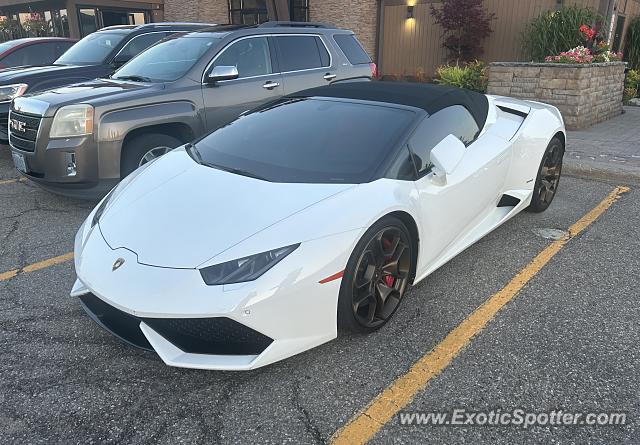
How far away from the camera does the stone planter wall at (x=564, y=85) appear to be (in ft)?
26.3

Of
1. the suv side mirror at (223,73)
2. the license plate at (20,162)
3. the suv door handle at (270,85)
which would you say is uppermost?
the suv side mirror at (223,73)

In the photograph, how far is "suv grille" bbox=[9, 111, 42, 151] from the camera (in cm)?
454

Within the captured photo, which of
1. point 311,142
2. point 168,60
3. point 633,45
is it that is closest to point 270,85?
point 168,60

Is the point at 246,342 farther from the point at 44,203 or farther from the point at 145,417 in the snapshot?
the point at 44,203

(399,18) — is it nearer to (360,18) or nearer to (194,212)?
(360,18)

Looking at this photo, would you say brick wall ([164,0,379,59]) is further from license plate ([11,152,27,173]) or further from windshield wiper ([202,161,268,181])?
windshield wiper ([202,161,268,181])

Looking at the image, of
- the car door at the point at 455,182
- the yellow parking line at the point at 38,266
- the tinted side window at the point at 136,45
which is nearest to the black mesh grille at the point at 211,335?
the car door at the point at 455,182

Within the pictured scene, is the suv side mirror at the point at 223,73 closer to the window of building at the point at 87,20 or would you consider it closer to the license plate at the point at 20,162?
the license plate at the point at 20,162

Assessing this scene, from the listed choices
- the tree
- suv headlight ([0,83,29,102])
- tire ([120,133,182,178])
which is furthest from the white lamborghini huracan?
the tree

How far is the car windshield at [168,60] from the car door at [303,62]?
0.87 metres

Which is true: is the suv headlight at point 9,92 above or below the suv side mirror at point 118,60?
below

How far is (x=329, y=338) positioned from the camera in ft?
7.88

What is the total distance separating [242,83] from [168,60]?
2.80 feet

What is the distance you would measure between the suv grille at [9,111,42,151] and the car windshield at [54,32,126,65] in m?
2.51
